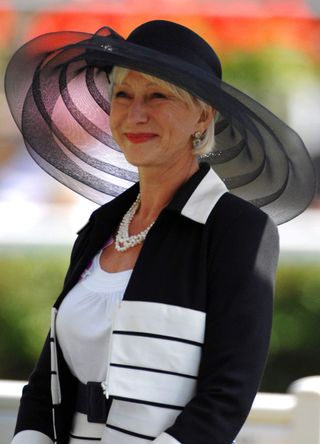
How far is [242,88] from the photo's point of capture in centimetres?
593

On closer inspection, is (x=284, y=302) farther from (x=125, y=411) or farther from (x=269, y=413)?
(x=125, y=411)

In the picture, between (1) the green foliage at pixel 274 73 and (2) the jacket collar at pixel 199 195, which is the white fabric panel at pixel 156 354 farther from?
(1) the green foliage at pixel 274 73

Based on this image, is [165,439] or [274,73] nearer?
[165,439]

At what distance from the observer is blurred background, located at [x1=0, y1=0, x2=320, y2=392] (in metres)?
5.72

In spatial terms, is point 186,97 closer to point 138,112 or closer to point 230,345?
point 138,112

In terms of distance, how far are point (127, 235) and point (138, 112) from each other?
0.30 m

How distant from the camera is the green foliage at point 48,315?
569 centimetres

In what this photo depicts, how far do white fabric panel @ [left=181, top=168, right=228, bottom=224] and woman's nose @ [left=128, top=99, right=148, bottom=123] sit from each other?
0.19 meters

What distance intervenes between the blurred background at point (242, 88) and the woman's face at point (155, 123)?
3.71 meters

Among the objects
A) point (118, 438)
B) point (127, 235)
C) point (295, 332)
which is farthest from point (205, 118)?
point (295, 332)

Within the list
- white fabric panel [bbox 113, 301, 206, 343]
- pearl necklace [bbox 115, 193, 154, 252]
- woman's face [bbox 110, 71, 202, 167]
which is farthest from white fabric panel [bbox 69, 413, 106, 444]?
woman's face [bbox 110, 71, 202, 167]

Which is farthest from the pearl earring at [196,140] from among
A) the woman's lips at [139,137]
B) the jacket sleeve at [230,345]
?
the jacket sleeve at [230,345]

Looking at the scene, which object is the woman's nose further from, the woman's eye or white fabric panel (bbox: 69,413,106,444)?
white fabric panel (bbox: 69,413,106,444)

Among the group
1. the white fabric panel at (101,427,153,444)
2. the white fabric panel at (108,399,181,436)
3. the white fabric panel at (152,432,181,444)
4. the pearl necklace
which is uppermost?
the pearl necklace
